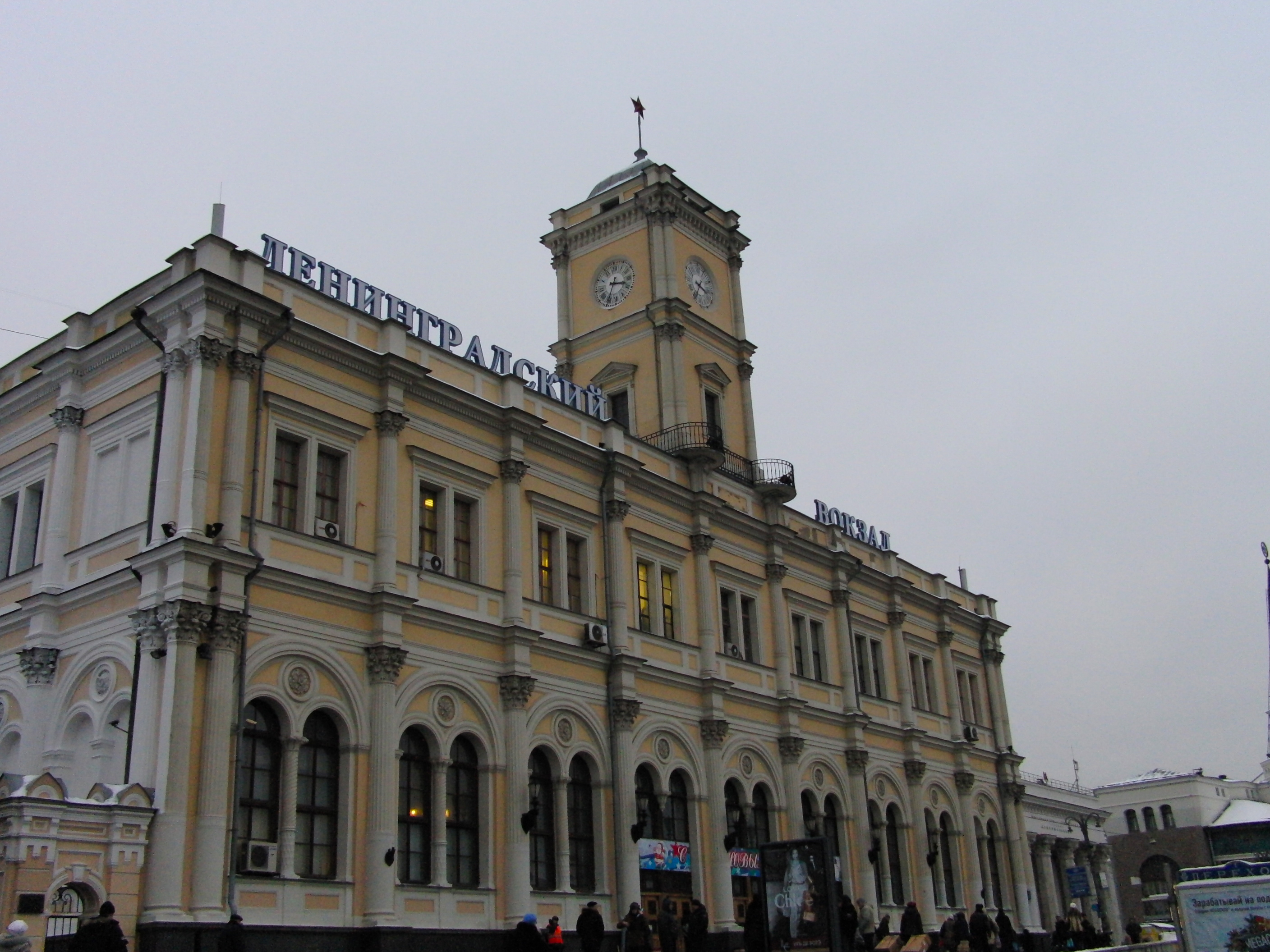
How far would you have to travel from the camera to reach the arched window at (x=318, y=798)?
82.1ft

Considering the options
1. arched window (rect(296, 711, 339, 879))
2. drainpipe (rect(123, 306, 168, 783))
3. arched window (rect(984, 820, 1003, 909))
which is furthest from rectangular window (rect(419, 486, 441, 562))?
arched window (rect(984, 820, 1003, 909))

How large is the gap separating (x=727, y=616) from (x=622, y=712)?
24.4 feet

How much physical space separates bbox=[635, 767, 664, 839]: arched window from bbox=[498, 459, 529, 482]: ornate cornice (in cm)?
857

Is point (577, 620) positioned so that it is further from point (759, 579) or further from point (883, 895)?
point (883, 895)

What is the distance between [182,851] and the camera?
867 inches

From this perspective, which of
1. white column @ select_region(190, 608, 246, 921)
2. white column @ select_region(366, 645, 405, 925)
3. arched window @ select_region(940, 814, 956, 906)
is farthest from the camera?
arched window @ select_region(940, 814, 956, 906)

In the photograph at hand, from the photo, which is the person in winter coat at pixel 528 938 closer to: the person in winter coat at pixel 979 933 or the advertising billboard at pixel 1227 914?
the advertising billboard at pixel 1227 914

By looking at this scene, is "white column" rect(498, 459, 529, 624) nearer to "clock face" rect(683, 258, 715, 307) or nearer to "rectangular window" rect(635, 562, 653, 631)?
"rectangular window" rect(635, 562, 653, 631)

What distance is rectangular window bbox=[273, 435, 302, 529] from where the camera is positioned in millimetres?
26562

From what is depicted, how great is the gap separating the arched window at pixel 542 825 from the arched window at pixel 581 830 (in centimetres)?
68

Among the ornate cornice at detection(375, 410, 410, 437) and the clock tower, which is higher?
the clock tower

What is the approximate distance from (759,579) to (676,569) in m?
4.56

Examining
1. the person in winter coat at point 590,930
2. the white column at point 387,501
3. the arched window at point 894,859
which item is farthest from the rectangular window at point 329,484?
the arched window at point 894,859

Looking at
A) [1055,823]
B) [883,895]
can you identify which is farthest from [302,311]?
[1055,823]
